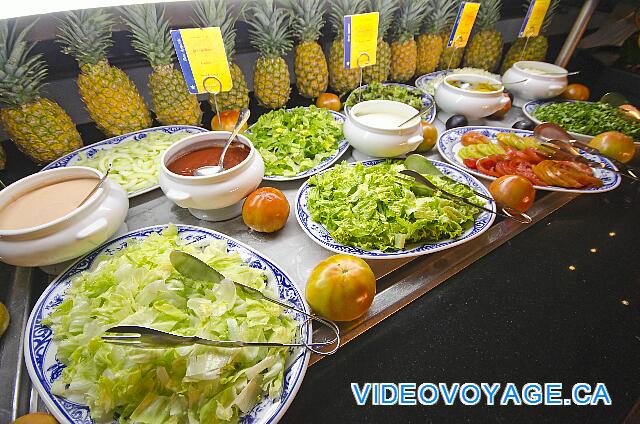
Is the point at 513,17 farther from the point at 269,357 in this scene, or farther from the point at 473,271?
the point at 269,357

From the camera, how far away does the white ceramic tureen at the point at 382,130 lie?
1670 mm

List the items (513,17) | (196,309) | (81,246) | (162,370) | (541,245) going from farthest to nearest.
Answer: (513,17) < (541,245) < (81,246) < (196,309) < (162,370)

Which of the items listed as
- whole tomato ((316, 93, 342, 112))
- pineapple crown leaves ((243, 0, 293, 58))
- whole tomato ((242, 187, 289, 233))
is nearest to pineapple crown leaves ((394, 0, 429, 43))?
whole tomato ((316, 93, 342, 112))

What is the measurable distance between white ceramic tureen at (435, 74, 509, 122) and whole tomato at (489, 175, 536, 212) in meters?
0.77

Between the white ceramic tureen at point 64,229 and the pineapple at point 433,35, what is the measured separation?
2502mm

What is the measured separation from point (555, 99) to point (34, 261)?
3.36 meters

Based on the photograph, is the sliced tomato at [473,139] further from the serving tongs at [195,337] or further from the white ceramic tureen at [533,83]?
the serving tongs at [195,337]

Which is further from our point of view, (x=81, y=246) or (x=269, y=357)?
(x=81, y=246)

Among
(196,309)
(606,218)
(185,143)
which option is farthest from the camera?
(606,218)

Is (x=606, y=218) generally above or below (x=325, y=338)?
below

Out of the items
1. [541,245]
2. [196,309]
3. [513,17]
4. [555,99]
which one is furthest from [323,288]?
[513,17]

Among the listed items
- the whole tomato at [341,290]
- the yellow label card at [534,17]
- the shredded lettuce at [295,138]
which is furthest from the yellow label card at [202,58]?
the yellow label card at [534,17]

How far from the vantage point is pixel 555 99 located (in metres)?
2.70

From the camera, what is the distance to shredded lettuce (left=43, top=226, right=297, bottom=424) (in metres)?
0.86
